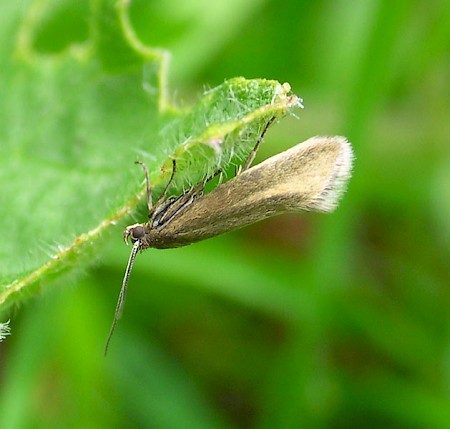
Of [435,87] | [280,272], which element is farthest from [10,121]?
[435,87]

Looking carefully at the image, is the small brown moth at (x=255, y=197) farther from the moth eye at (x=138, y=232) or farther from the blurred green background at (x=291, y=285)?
the blurred green background at (x=291, y=285)

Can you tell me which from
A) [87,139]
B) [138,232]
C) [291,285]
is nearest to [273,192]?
[138,232]

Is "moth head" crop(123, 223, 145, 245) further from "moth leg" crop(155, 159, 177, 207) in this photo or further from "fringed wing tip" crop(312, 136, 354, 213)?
"fringed wing tip" crop(312, 136, 354, 213)

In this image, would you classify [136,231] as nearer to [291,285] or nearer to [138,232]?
[138,232]

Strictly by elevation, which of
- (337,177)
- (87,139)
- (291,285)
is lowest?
(337,177)

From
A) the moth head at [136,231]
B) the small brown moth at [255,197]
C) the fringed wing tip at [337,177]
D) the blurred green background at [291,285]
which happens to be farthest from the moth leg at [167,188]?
the blurred green background at [291,285]

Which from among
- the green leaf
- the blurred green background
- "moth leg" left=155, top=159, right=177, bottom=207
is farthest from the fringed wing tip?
the blurred green background

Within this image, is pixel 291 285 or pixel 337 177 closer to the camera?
pixel 337 177

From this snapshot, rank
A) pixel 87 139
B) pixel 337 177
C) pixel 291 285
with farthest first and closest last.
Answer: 1. pixel 291 285
2. pixel 87 139
3. pixel 337 177

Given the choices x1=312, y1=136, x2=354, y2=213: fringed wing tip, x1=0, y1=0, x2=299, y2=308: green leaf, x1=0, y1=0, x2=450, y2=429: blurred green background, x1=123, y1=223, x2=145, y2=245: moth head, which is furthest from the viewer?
x1=0, y1=0, x2=450, y2=429: blurred green background
